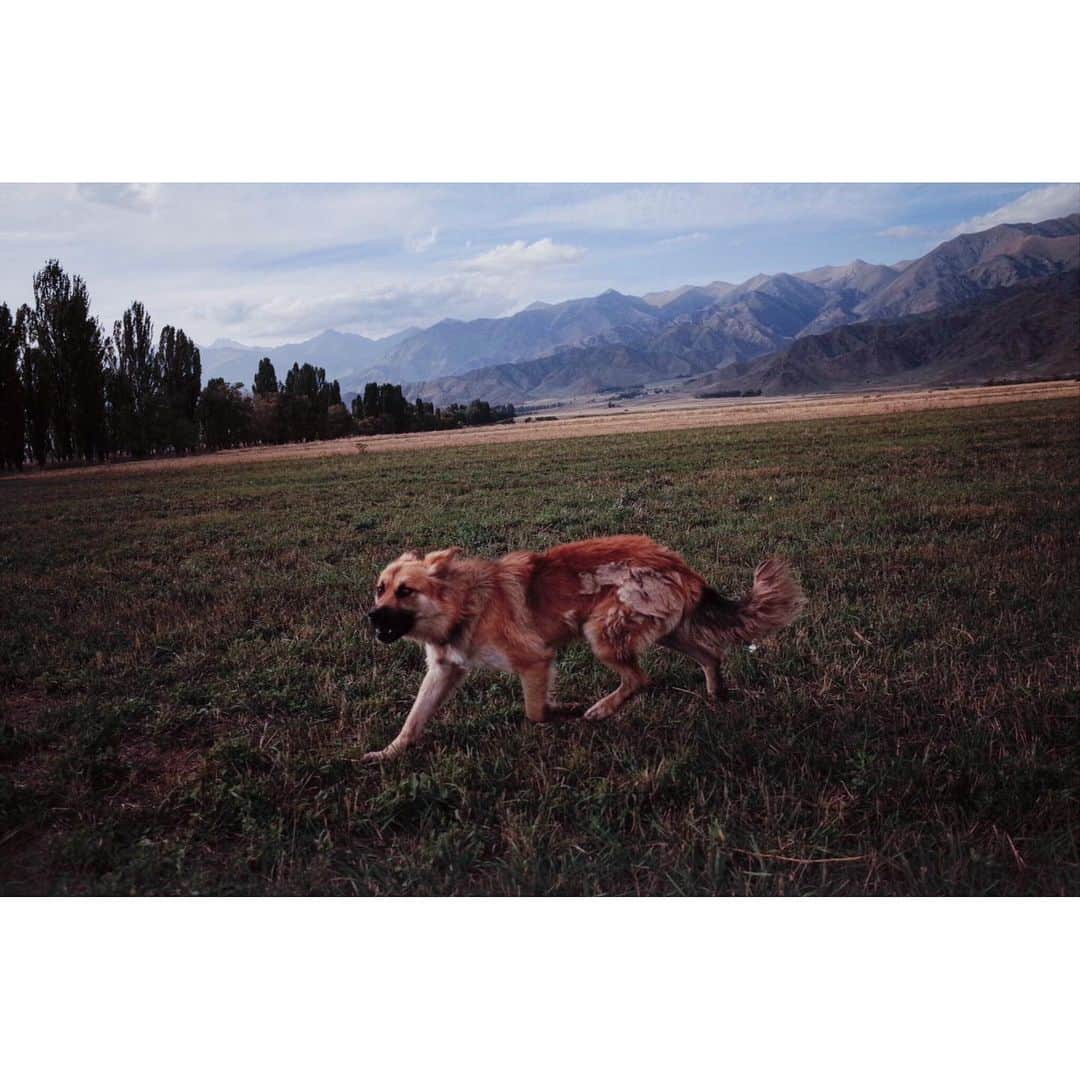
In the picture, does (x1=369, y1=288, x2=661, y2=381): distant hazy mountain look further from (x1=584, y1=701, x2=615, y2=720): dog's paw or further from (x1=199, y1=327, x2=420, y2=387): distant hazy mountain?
(x1=584, y1=701, x2=615, y2=720): dog's paw

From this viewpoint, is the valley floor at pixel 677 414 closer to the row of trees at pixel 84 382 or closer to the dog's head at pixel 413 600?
the row of trees at pixel 84 382

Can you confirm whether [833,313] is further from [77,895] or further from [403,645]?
[77,895]

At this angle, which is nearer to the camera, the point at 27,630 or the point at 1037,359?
the point at 27,630

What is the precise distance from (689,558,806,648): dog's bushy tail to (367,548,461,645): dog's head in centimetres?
138

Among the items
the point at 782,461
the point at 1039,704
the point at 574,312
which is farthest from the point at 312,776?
the point at 782,461

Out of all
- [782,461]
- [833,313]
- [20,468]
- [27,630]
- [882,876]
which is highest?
[833,313]

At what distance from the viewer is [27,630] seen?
4.32 metres

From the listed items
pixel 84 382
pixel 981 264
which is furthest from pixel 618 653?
pixel 981 264

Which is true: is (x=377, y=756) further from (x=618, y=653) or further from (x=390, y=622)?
(x=618, y=653)

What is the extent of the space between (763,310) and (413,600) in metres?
4.40

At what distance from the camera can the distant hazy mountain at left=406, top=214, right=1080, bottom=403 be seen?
545cm

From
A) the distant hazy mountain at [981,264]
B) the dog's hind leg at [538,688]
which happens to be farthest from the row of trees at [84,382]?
the distant hazy mountain at [981,264]

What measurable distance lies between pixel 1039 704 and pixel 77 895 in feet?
14.8

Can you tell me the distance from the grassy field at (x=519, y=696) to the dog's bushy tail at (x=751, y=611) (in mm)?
328
